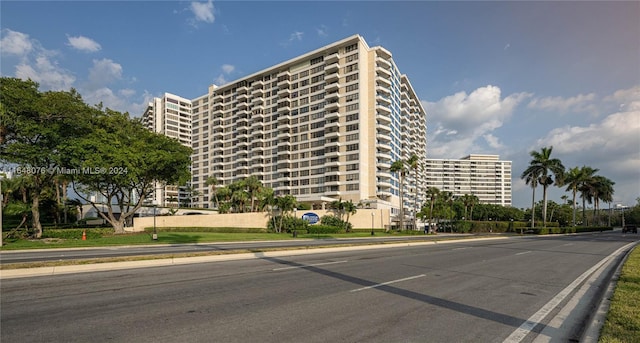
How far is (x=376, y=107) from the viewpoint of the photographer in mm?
91375

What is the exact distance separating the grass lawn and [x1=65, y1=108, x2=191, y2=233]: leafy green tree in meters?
41.1

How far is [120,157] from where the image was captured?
39.6 m

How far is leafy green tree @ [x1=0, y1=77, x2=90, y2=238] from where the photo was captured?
31266mm

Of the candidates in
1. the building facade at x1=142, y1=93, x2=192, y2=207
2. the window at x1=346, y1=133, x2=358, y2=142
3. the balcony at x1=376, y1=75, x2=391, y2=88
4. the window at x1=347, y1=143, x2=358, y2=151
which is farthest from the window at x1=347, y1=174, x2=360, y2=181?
the building facade at x1=142, y1=93, x2=192, y2=207

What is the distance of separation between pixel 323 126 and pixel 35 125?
70.2 metres

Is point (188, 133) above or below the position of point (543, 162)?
above

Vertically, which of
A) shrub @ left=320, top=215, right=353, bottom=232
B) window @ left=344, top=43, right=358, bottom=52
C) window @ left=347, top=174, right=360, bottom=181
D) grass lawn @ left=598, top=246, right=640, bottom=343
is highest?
window @ left=344, top=43, right=358, bottom=52

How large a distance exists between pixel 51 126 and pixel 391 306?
125ft

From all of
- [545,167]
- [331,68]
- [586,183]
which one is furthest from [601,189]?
[331,68]

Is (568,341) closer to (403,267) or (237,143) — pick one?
(403,267)

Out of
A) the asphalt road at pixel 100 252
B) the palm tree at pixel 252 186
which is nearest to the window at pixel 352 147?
the palm tree at pixel 252 186

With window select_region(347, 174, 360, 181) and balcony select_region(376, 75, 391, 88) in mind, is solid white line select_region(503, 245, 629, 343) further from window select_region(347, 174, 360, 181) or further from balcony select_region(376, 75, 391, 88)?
balcony select_region(376, 75, 391, 88)

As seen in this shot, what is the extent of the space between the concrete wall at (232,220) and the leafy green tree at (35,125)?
79.8 ft

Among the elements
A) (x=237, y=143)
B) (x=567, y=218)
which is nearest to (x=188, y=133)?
(x=237, y=143)
